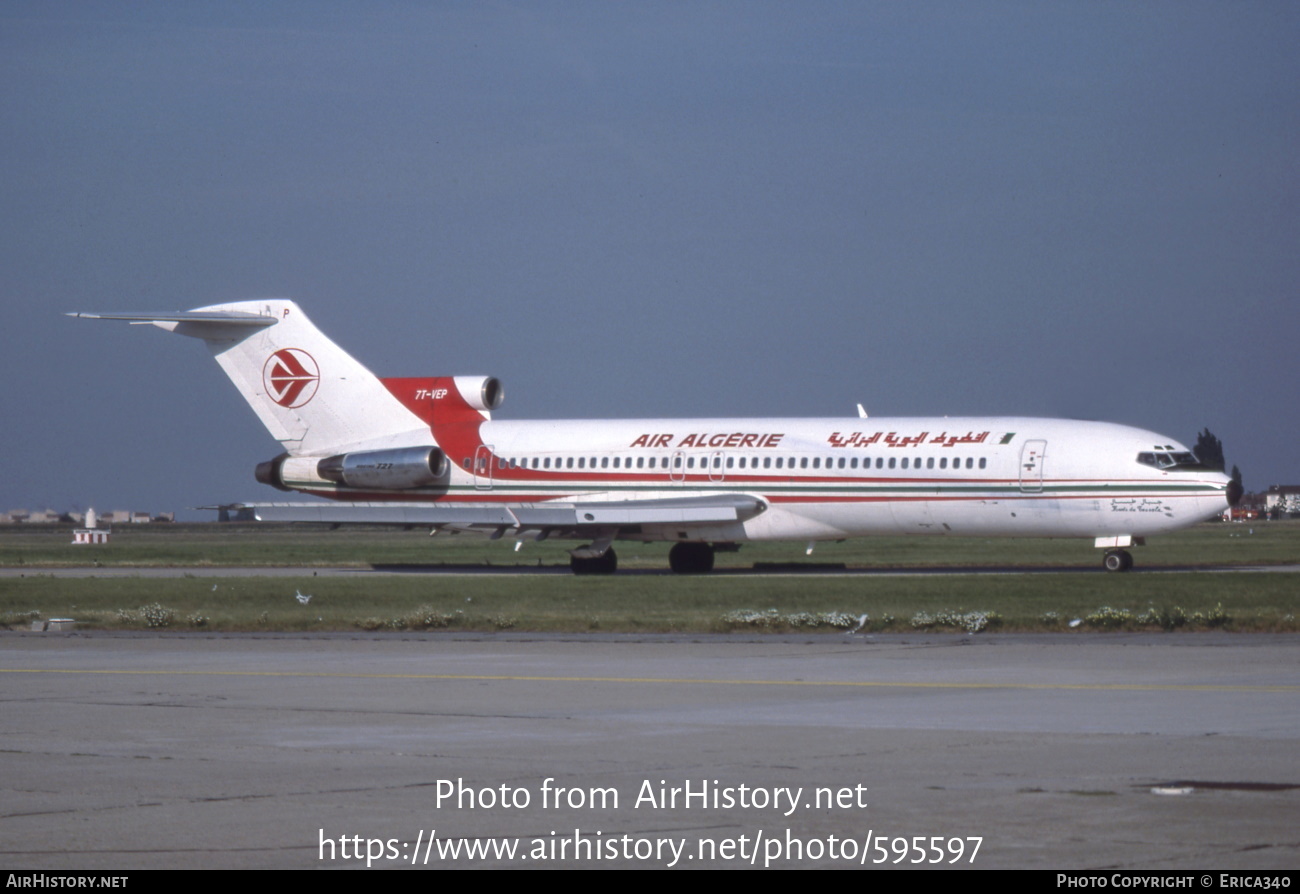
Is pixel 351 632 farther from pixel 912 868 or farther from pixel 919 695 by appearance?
pixel 912 868

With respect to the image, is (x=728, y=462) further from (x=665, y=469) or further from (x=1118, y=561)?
(x=1118, y=561)

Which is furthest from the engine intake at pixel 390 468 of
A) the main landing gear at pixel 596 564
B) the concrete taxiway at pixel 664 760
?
the concrete taxiway at pixel 664 760

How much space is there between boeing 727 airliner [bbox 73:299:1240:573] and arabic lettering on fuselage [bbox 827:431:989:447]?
0.05 meters

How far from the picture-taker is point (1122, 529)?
40.6 meters

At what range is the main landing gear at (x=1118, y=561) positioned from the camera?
39875mm

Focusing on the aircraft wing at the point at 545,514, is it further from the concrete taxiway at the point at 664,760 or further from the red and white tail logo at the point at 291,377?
the concrete taxiway at the point at 664,760

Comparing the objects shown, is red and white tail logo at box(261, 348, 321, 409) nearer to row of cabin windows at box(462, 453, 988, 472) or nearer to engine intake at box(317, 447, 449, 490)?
engine intake at box(317, 447, 449, 490)

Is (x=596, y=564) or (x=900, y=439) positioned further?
(x=596, y=564)

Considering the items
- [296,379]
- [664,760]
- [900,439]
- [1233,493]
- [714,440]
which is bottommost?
[664,760]

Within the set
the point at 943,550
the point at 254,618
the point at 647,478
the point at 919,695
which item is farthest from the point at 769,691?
the point at 943,550

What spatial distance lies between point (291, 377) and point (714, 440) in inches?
523

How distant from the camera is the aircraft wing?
43844 mm

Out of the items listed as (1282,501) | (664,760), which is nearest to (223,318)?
(664,760)

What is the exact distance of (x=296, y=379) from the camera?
49844mm
